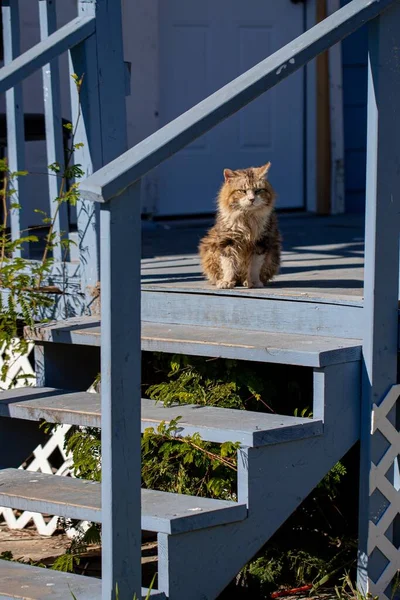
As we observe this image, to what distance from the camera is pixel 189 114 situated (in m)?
2.70

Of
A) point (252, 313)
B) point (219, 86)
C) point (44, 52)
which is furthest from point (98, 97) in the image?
point (219, 86)

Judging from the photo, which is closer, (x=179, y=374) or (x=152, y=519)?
(x=152, y=519)

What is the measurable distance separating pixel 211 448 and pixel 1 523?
2044 millimetres

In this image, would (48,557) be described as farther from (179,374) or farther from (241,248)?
(241,248)

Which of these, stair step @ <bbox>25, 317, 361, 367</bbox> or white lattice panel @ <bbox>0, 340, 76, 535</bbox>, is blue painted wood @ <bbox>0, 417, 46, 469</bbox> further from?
white lattice panel @ <bbox>0, 340, 76, 535</bbox>

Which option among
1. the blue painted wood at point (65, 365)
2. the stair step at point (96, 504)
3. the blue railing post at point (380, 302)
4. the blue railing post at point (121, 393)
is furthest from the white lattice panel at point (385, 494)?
the blue painted wood at point (65, 365)

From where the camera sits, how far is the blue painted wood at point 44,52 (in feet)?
11.4

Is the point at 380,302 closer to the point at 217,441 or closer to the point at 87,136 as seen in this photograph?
the point at 217,441

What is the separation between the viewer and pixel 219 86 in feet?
24.7

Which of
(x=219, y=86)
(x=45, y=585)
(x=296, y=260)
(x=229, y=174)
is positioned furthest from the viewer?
(x=219, y=86)

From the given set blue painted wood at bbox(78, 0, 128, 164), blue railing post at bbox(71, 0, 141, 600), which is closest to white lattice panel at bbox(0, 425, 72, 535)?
blue painted wood at bbox(78, 0, 128, 164)

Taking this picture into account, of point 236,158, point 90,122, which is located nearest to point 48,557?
point 90,122

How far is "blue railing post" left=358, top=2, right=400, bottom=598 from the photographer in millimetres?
3252

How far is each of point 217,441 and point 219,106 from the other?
1014 mm
